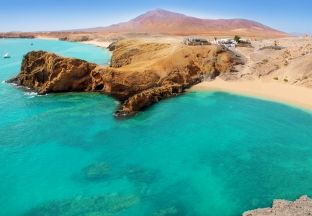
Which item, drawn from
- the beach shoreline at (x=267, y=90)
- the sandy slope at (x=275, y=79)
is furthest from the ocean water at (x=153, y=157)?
the sandy slope at (x=275, y=79)

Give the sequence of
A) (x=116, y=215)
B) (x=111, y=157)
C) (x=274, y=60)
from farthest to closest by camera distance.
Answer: (x=274, y=60) < (x=111, y=157) < (x=116, y=215)

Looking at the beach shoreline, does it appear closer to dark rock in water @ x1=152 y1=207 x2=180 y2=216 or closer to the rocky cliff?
the rocky cliff

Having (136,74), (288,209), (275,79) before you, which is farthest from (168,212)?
(275,79)

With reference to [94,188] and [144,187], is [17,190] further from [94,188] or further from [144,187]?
[144,187]

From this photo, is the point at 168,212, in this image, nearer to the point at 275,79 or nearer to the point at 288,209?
the point at 288,209

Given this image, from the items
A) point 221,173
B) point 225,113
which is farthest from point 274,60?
point 221,173

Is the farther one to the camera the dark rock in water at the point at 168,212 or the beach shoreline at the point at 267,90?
the beach shoreline at the point at 267,90

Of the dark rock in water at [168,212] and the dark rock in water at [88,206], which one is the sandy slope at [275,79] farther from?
the dark rock in water at [88,206]
